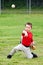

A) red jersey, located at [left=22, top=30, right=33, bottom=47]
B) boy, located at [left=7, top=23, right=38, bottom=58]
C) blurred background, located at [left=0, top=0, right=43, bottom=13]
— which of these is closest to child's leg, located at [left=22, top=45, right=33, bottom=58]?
boy, located at [left=7, top=23, right=38, bottom=58]

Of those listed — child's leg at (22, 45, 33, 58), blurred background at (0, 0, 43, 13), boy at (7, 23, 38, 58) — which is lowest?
blurred background at (0, 0, 43, 13)

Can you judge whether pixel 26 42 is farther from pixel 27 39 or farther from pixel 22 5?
pixel 22 5

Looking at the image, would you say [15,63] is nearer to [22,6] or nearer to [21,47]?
[21,47]

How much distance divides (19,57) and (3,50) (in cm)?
135

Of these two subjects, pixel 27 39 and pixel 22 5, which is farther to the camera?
pixel 22 5

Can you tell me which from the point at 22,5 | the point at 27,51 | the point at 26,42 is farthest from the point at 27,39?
the point at 22,5

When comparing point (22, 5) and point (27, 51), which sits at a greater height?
point (27, 51)

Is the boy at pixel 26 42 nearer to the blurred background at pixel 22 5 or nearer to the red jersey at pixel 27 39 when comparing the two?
the red jersey at pixel 27 39

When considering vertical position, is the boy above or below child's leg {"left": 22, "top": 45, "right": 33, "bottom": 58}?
above

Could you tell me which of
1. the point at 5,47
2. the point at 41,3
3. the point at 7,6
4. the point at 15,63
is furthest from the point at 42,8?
the point at 15,63

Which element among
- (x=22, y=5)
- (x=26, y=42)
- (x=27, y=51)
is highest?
(x=26, y=42)

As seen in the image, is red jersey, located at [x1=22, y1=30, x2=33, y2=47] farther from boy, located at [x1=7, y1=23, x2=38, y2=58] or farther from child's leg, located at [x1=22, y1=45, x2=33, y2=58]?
child's leg, located at [x1=22, y1=45, x2=33, y2=58]

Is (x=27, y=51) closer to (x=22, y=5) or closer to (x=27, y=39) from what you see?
(x=27, y=39)

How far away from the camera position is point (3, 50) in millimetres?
9930
